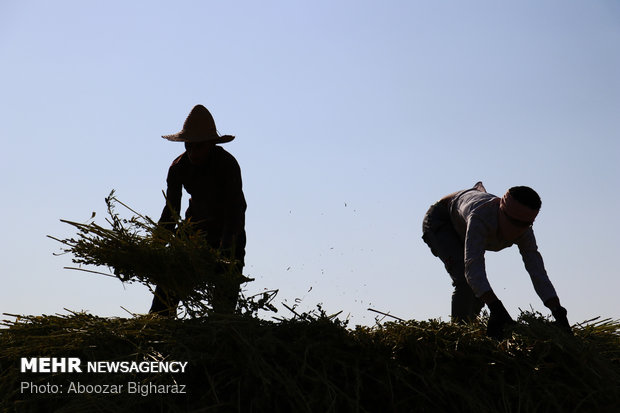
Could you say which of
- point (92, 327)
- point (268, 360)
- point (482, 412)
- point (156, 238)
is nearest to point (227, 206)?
point (156, 238)

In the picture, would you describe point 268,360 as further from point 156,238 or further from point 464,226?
point 464,226

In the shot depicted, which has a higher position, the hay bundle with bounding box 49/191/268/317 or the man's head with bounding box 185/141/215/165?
the man's head with bounding box 185/141/215/165

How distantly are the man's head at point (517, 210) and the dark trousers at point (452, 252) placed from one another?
34.8 inches

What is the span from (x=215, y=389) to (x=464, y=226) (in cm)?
320

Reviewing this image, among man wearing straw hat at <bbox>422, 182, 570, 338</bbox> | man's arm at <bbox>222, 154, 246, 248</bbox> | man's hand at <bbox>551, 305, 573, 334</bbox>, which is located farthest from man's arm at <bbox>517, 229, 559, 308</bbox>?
man's arm at <bbox>222, 154, 246, 248</bbox>

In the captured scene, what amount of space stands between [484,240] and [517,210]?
34cm

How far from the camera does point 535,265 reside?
19.5ft

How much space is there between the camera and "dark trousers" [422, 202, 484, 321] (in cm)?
652

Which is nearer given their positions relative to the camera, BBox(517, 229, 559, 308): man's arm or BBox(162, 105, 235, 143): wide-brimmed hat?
BBox(517, 229, 559, 308): man's arm

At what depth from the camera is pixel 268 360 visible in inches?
166

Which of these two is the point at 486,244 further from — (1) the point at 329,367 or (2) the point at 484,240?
(1) the point at 329,367

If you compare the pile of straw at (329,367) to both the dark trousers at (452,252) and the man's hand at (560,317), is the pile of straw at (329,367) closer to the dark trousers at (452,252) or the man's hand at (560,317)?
the man's hand at (560,317)

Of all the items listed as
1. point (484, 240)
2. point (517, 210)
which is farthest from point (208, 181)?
point (517, 210)

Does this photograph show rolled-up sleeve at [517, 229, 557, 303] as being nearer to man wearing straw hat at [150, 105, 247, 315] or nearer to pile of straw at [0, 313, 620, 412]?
pile of straw at [0, 313, 620, 412]
